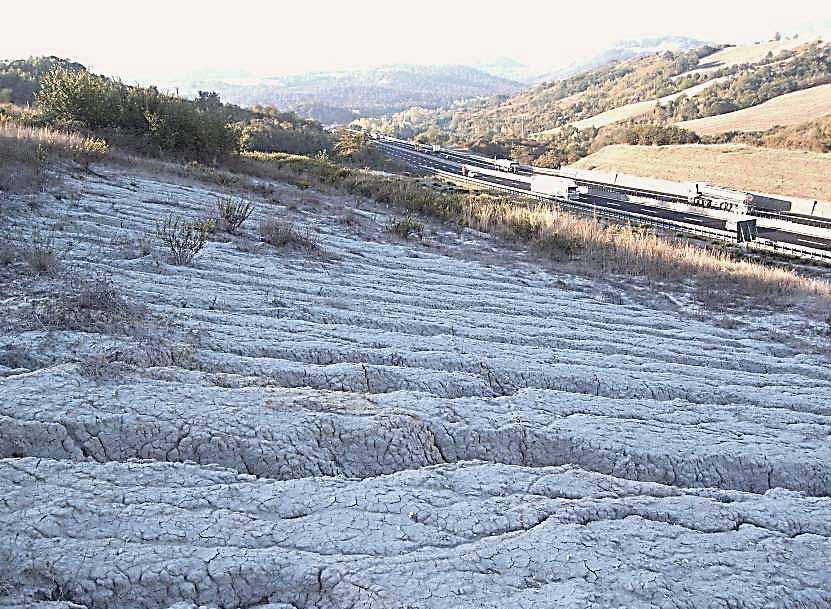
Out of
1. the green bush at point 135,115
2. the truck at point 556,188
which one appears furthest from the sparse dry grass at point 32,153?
the truck at point 556,188

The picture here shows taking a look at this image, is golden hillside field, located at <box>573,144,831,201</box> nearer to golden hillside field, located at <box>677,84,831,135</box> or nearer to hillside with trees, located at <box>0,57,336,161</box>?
golden hillside field, located at <box>677,84,831,135</box>

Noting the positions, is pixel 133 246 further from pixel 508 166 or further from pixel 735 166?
pixel 508 166

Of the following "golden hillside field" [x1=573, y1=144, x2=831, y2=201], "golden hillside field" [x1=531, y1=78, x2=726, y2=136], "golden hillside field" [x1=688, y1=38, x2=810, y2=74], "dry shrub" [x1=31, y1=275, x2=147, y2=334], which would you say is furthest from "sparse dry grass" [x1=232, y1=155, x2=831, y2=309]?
"golden hillside field" [x1=688, y1=38, x2=810, y2=74]

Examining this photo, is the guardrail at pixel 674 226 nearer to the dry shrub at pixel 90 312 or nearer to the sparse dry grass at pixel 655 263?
the sparse dry grass at pixel 655 263

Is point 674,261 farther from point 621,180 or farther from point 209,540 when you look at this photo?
point 621,180

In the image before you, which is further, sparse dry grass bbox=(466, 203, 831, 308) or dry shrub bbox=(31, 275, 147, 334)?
sparse dry grass bbox=(466, 203, 831, 308)

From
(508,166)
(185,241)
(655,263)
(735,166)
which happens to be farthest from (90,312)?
(508,166)
